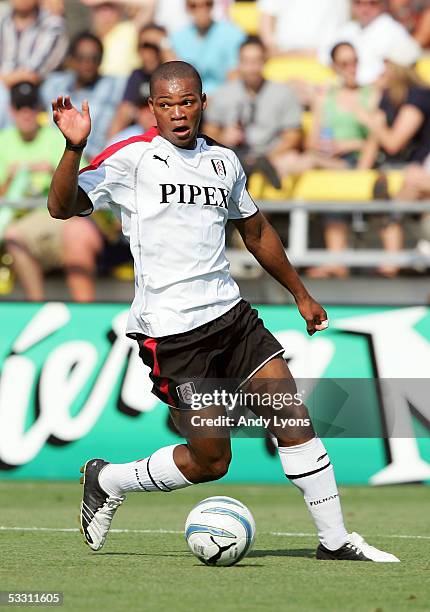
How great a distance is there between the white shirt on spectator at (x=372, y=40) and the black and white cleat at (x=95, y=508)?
28.2 feet

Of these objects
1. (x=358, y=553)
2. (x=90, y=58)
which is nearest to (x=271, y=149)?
(x=90, y=58)

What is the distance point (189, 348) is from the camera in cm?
645

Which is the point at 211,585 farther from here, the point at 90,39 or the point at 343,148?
the point at 90,39

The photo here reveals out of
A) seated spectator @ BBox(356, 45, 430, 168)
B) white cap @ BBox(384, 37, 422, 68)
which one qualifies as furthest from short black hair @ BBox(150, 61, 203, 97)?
white cap @ BBox(384, 37, 422, 68)

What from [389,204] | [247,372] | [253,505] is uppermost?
[247,372]

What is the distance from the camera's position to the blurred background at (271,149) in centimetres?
1141

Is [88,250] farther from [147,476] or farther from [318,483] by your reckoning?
[318,483]

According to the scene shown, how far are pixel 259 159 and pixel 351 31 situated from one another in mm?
2649

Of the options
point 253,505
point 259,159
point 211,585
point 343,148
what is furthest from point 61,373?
point 211,585

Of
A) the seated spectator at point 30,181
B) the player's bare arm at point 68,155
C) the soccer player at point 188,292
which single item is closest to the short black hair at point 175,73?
the soccer player at point 188,292

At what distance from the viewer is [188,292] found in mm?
6449

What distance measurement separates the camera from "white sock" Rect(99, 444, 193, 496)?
6.62 metres

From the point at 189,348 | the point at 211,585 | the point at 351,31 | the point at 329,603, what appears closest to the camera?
the point at 329,603

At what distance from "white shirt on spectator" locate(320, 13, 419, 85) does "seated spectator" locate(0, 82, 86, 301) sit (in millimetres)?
3545
